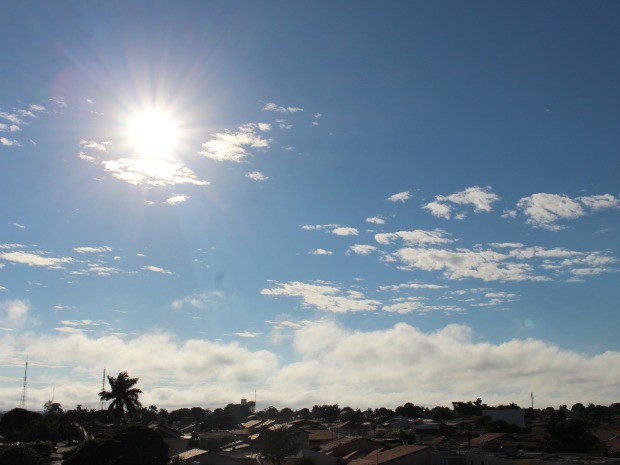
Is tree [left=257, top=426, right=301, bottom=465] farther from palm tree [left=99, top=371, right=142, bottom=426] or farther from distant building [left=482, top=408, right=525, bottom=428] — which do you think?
distant building [left=482, top=408, right=525, bottom=428]

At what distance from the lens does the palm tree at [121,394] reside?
285ft

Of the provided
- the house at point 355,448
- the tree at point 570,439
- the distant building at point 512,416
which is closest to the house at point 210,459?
the house at point 355,448

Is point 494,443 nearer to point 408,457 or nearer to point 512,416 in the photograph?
point 408,457

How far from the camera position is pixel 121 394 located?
87.2m

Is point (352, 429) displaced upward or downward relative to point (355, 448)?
downward

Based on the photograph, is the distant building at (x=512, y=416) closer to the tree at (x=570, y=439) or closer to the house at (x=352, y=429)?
the house at (x=352, y=429)

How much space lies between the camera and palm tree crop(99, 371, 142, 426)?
87000 mm

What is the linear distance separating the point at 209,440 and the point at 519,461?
201ft

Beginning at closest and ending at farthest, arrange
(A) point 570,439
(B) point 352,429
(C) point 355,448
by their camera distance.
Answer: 1. (A) point 570,439
2. (C) point 355,448
3. (B) point 352,429

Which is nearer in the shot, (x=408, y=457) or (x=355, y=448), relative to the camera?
(x=408, y=457)

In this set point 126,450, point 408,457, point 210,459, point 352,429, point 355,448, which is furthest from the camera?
point 352,429

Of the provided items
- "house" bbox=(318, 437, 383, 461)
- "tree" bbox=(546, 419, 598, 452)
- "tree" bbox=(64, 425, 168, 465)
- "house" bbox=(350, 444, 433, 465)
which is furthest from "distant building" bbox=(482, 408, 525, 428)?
"tree" bbox=(64, 425, 168, 465)

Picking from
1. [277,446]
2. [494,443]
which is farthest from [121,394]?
[494,443]

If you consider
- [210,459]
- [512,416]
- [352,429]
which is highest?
[512,416]
